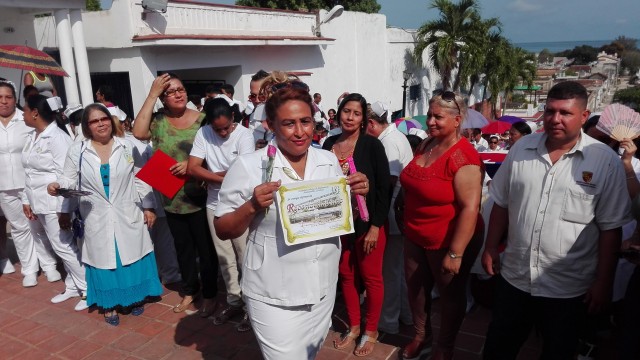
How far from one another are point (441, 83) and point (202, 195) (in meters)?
23.5

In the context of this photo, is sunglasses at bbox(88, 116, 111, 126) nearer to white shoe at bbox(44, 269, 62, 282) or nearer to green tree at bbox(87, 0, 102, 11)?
white shoe at bbox(44, 269, 62, 282)

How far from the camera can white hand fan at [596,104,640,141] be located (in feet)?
10.1

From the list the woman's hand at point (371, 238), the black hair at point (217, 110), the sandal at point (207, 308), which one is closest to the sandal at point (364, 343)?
the woman's hand at point (371, 238)

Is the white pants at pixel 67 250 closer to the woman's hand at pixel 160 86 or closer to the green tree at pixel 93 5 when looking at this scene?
the woman's hand at pixel 160 86

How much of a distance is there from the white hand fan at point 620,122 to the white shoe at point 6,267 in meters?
5.89

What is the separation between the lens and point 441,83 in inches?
1013

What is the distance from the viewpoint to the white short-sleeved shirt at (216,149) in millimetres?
3746

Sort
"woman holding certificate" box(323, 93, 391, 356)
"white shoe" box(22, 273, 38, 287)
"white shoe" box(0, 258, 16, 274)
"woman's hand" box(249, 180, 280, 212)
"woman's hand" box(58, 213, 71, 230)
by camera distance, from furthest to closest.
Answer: "white shoe" box(0, 258, 16, 274) → "white shoe" box(22, 273, 38, 287) → "woman's hand" box(58, 213, 71, 230) → "woman holding certificate" box(323, 93, 391, 356) → "woman's hand" box(249, 180, 280, 212)

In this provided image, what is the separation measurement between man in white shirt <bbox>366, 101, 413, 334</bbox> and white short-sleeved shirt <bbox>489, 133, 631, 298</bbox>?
38.8 inches

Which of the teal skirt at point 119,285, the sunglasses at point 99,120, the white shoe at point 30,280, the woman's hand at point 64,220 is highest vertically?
the sunglasses at point 99,120

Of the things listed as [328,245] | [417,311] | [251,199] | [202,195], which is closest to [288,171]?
[251,199]

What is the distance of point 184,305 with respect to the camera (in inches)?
171

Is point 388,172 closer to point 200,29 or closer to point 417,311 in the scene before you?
point 417,311

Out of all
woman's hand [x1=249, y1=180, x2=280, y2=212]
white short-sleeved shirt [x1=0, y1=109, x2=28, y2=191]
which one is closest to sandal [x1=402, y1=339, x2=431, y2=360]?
woman's hand [x1=249, y1=180, x2=280, y2=212]
